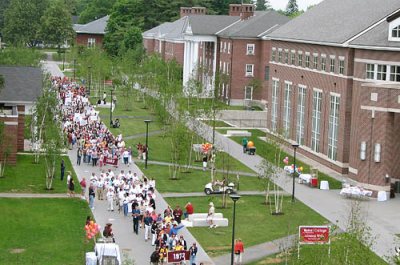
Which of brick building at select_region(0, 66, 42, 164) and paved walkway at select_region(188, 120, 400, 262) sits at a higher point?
brick building at select_region(0, 66, 42, 164)

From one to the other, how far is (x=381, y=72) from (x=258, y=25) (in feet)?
173

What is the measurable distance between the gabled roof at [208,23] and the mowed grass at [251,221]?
65.4 meters

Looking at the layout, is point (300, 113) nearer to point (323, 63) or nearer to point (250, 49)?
point (323, 63)

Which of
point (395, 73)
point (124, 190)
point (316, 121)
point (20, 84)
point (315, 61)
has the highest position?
point (315, 61)

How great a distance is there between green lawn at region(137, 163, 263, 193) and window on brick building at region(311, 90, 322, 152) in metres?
9.28

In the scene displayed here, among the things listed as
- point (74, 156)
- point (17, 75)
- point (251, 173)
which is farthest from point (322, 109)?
point (17, 75)

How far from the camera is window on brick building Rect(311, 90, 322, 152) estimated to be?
212 feet

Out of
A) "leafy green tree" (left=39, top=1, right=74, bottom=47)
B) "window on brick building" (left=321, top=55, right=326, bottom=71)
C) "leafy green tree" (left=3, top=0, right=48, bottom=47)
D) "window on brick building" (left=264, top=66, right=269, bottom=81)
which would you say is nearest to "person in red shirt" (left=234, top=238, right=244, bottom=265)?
"window on brick building" (left=321, top=55, right=326, bottom=71)

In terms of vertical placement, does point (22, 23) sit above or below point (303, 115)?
above

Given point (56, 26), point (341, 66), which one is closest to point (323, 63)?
point (341, 66)

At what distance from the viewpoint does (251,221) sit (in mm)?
44469

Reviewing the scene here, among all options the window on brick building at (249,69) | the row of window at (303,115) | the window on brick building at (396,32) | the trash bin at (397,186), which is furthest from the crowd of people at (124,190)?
the window on brick building at (249,69)

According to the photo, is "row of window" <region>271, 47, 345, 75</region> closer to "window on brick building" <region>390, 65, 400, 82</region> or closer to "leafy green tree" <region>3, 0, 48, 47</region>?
"window on brick building" <region>390, 65, 400, 82</region>

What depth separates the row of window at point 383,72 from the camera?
2090 inches
